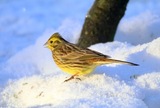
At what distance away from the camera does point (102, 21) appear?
8758mm

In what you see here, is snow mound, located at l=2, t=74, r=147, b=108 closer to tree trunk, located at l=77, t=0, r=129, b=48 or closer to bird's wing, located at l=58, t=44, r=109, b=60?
bird's wing, located at l=58, t=44, r=109, b=60

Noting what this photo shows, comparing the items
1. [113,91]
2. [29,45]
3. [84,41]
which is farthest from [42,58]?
[113,91]

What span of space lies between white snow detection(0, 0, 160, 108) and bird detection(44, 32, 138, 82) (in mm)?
97

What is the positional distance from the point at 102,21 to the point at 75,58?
2741 mm

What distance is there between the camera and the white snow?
18.5 ft

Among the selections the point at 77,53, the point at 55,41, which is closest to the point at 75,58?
the point at 77,53

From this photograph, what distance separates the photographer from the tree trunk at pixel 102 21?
28.3 feet

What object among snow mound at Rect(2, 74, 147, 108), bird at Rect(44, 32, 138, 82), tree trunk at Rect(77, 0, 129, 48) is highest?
tree trunk at Rect(77, 0, 129, 48)

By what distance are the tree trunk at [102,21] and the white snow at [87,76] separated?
586 millimetres

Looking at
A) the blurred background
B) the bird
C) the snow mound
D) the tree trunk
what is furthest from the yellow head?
→ the blurred background

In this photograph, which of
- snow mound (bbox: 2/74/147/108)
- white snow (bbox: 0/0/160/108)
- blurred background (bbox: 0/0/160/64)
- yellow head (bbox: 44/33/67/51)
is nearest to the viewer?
snow mound (bbox: 2/74/147/108)

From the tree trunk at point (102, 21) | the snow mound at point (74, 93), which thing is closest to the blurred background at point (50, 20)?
the tree trunk at point (102, 21)

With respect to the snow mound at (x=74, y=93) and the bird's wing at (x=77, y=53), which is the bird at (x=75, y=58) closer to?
the bird's wing at (x=77, y=53)

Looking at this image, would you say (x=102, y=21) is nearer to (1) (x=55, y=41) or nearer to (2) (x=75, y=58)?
(1) (x=55, y=41)
